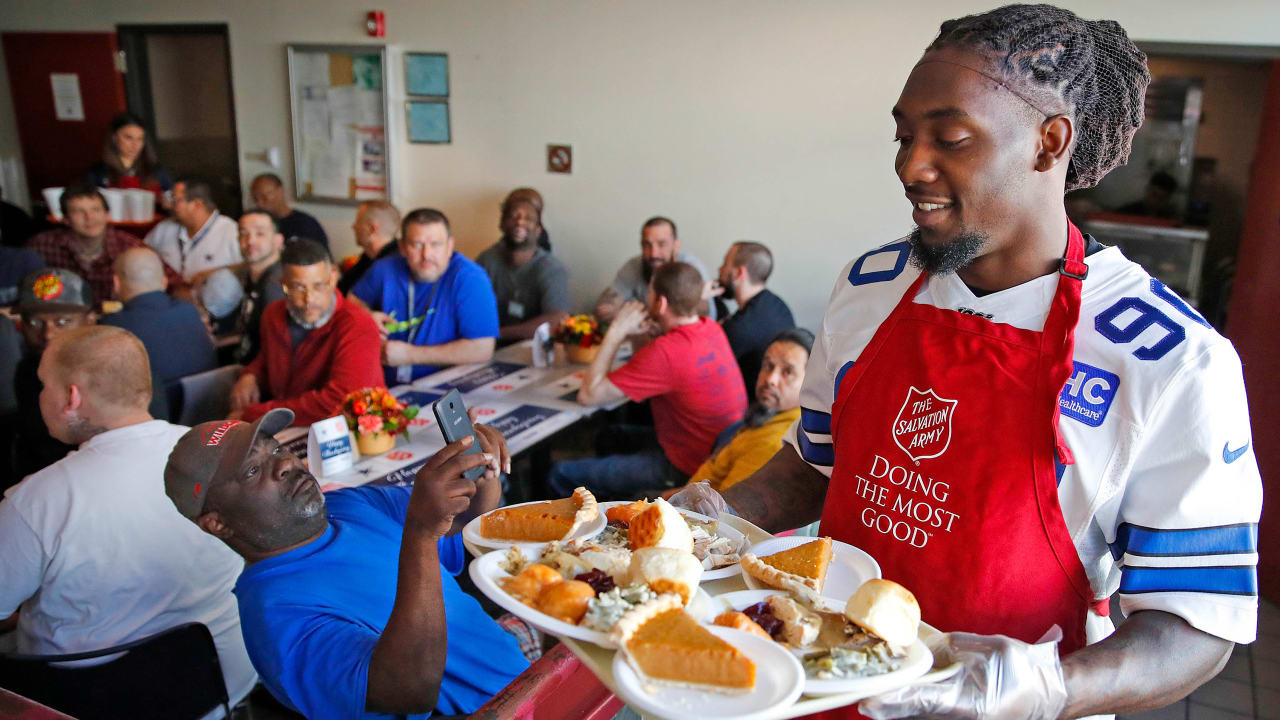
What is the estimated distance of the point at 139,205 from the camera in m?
7.57

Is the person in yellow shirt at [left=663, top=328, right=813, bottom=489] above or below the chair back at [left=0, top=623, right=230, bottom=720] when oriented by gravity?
above

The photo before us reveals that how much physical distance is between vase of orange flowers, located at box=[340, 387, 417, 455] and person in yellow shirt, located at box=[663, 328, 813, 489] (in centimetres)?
124

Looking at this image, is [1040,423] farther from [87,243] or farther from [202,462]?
[87,243]

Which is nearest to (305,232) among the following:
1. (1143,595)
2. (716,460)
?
(716,460)

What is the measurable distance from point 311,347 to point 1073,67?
3503 millimetres

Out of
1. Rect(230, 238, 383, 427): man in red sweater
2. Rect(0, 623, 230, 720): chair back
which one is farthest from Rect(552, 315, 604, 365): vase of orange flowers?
Rect(0, 623, 230, 720): chair back

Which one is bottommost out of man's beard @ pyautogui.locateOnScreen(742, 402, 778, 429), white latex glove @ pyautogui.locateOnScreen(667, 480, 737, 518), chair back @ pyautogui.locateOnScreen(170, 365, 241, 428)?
chair back @ pyautogui.locateOnScreen(170, 365, 241, 428)

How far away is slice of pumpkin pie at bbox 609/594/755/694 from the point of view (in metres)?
0.95

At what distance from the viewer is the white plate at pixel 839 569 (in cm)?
120

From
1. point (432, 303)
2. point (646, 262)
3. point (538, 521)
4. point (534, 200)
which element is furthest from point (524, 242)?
point (538, 521)

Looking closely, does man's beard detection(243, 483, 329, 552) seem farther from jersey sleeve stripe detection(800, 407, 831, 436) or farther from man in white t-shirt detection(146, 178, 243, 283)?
man in white t-shirt detection(146, 178, 243, 283)

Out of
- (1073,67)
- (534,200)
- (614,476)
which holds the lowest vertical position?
(614,476)

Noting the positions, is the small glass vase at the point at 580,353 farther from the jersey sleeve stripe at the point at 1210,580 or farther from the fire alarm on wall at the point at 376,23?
the fire alarm on wall at the point at 376,23

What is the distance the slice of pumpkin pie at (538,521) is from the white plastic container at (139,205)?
7.63 m
